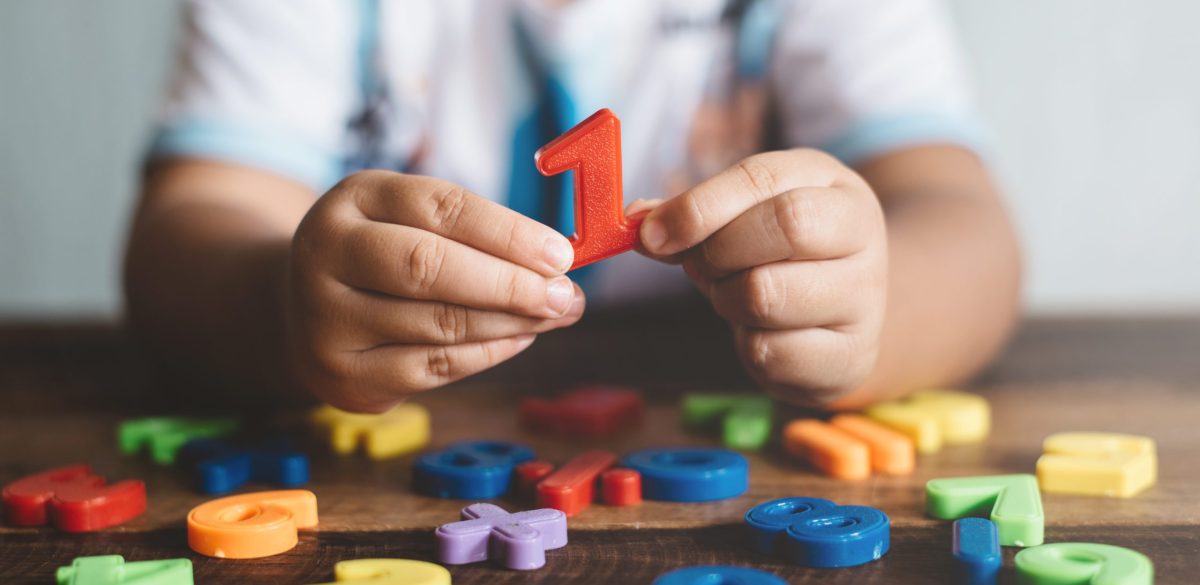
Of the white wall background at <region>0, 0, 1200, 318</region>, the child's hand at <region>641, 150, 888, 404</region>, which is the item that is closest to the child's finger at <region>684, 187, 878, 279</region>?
the child's hand at <region>641, 150, 888, 404</region>

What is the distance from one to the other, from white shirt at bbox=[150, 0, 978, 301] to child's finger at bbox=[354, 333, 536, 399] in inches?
A: 19.5

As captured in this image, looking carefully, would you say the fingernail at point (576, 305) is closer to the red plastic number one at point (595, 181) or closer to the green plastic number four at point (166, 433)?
the red plastic number one at point (595, 181)

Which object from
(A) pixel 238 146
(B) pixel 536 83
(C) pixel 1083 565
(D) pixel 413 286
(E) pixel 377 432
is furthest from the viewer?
(B) pixel 536 83

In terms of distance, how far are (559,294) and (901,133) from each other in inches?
22.7

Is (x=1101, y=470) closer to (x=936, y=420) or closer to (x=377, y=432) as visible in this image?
(x=936, y=420)

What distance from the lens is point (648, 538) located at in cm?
55

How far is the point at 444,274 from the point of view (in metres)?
0.56

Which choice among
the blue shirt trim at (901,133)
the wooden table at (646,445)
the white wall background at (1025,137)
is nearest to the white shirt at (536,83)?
the blue shirt trim at (901,133)

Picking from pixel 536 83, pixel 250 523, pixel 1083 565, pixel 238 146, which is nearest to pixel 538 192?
pixel 536 83

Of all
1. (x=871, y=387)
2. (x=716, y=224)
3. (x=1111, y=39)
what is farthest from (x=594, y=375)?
(x=1111, y=39)

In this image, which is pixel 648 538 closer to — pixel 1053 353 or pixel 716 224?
pixel 716 224

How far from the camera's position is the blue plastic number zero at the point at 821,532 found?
0.49m

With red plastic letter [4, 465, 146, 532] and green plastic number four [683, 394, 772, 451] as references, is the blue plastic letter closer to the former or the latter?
green plastic number four [683, 394, 772, 451]

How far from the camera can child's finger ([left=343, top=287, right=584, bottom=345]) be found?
1.91 feet
